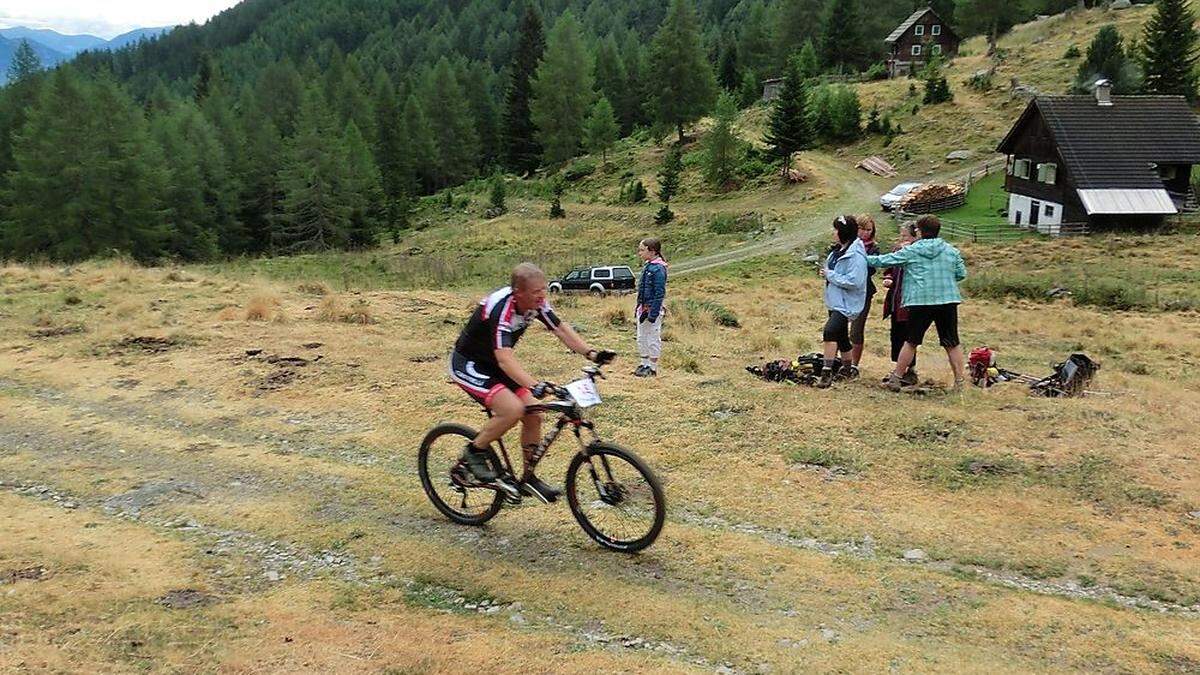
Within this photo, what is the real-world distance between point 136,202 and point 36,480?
5279 cm

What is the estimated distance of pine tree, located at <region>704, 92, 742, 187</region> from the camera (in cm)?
5709

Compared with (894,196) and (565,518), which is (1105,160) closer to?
(894,196)

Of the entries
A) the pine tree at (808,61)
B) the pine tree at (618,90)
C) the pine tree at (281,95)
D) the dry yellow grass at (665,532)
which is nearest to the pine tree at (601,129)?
the pine tree at (618,90)

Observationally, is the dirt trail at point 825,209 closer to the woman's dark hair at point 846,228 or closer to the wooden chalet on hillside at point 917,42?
the wooden chalet on hillside at point 917,42

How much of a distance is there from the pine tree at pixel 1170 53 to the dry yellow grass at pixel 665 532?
5589 centimetres

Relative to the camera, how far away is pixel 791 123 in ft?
180

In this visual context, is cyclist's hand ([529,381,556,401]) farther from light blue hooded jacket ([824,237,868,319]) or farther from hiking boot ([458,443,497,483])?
light blue hooded jacket ([824,237,868,319])

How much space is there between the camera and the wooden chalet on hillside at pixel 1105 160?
40.8m

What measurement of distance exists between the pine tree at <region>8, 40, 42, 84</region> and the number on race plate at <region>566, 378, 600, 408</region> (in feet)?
292

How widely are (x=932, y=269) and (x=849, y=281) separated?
1.04m

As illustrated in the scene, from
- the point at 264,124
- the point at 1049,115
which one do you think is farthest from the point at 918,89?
the point at 264,124

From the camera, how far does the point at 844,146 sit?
65.1 metres

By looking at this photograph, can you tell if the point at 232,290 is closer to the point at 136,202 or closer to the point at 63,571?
the point at 63,571

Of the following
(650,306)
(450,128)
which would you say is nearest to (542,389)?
(650,306)
